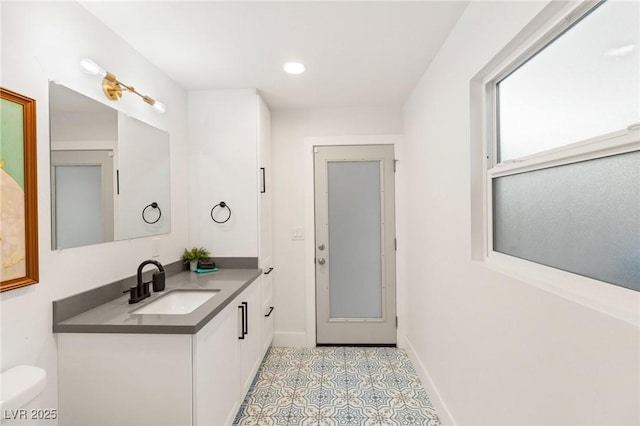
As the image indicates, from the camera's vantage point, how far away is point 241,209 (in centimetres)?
277

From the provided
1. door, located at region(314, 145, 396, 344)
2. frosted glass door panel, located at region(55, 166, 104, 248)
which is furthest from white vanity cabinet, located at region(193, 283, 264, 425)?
door, located at region(314, 145, 396, 344)

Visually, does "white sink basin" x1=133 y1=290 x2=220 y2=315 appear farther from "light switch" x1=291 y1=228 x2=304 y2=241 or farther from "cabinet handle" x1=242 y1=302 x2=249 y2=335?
"light switch" x1=291 y1=228 x2=304 y2=241

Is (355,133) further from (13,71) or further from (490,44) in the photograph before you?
(13,71)

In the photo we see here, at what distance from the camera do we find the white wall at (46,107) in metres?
1.27

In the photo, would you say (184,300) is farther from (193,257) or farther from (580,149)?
(580,149)

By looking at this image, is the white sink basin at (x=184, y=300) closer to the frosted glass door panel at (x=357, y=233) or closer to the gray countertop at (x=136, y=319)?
the gray countertop at (x=136, y=319)

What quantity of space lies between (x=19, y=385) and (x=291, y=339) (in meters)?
2.38

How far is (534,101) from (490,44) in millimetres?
345

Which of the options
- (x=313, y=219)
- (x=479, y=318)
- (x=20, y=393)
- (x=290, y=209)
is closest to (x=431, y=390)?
(x=479, y=318)

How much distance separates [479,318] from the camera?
158cm

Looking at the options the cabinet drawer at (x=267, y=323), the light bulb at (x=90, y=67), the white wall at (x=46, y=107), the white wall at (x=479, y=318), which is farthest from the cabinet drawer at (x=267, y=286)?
the light bulb at (x=90, y=67)

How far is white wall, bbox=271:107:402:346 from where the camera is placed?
330cm

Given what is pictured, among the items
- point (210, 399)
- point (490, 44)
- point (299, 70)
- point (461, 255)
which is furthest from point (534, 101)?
point (210, 399)

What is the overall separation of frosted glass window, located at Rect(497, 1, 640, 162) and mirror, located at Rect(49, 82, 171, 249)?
2014 mm
